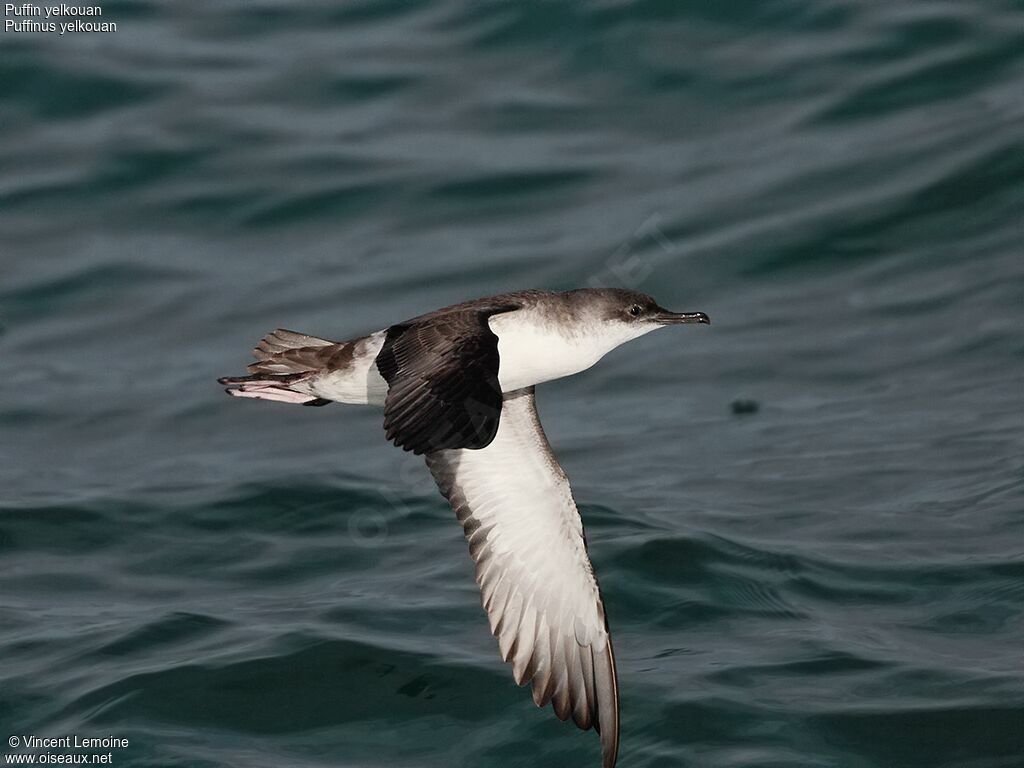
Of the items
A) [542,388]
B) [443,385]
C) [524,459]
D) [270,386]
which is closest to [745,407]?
[542,388]

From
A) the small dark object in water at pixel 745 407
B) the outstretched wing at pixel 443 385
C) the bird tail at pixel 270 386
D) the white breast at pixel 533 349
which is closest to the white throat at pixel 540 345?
the white breast at pixel 533 349

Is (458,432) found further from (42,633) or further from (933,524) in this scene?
(933,524)

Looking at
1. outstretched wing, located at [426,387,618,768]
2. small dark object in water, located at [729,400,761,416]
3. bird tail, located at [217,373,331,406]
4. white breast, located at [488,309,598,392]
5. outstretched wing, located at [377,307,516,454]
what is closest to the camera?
outstretched wing, located at [377,307,516,454]

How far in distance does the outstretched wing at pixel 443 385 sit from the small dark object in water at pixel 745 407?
6.57 meters

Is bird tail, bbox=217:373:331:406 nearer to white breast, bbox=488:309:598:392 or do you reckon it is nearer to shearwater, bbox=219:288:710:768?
shearwater, bbox=219:288:710:768

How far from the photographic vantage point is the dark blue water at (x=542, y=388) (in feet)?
31.4

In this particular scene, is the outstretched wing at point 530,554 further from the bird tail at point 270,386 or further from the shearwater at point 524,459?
the bird tail at point 270,386

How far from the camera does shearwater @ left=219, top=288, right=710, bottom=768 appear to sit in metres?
8.00

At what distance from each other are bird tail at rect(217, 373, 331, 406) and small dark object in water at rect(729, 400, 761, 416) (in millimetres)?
6112

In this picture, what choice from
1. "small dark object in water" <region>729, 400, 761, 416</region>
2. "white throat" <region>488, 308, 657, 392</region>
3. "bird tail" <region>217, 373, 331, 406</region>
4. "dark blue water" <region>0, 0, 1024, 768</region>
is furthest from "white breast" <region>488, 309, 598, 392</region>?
"small dark object in water" <region>729, 400, 761, 416</region>

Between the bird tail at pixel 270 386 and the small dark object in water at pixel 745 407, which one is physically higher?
the bird tail at pixel 270 386

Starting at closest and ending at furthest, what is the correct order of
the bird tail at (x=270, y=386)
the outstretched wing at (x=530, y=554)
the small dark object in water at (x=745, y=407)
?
the bird tail at (x=270, y=386)
the outstretched wing at (x=530, y=554)
the small dark object in water at (x=745, y=407)

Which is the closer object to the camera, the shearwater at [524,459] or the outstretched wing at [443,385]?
the outstretched wing at [443,385]

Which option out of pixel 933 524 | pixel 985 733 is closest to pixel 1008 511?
pixel 933 524
